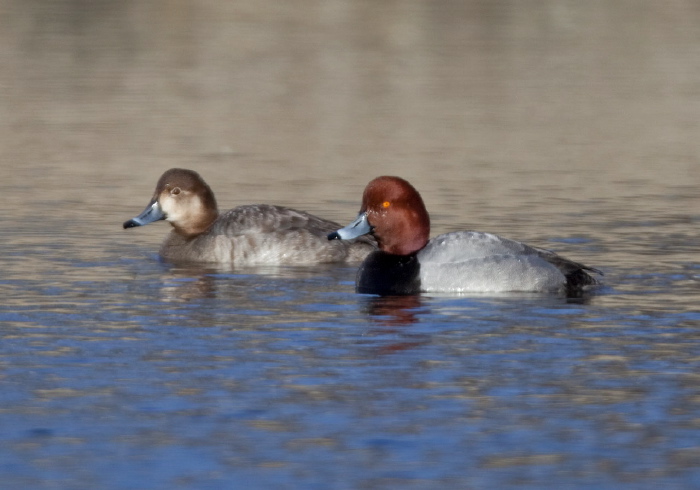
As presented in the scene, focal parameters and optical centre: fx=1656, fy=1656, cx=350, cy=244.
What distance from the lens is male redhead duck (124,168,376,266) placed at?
14.0 metres

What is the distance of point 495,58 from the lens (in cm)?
3412

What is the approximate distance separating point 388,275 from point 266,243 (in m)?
2.33

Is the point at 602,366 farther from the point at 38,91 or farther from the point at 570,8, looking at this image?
the point at 570,8

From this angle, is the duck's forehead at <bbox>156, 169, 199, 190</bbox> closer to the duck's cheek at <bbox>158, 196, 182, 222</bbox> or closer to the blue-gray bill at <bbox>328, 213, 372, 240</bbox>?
the duck's cheek at <bbox>158, 196, 182, 222</bbox>

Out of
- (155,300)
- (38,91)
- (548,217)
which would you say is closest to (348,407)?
(155,300)

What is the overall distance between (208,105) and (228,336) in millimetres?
17260

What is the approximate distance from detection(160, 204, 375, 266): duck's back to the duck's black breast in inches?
68.7

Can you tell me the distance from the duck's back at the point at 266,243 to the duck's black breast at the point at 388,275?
5.72 feet

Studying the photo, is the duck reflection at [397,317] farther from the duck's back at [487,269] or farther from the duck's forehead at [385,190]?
the duck's forehead at [385,190]

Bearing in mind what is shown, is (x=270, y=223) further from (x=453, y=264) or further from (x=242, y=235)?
(x=453, y=264)

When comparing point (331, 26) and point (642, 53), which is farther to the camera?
point (331, 26)

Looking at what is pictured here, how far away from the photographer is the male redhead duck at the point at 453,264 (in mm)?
11852

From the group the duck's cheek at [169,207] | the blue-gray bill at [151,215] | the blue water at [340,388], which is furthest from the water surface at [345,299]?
the duck's cheek at [169,207]

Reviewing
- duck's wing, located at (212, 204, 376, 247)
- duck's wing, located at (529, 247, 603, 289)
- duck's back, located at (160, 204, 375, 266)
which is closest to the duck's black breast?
duck's wing, located at (529, 247, 603, 289)
